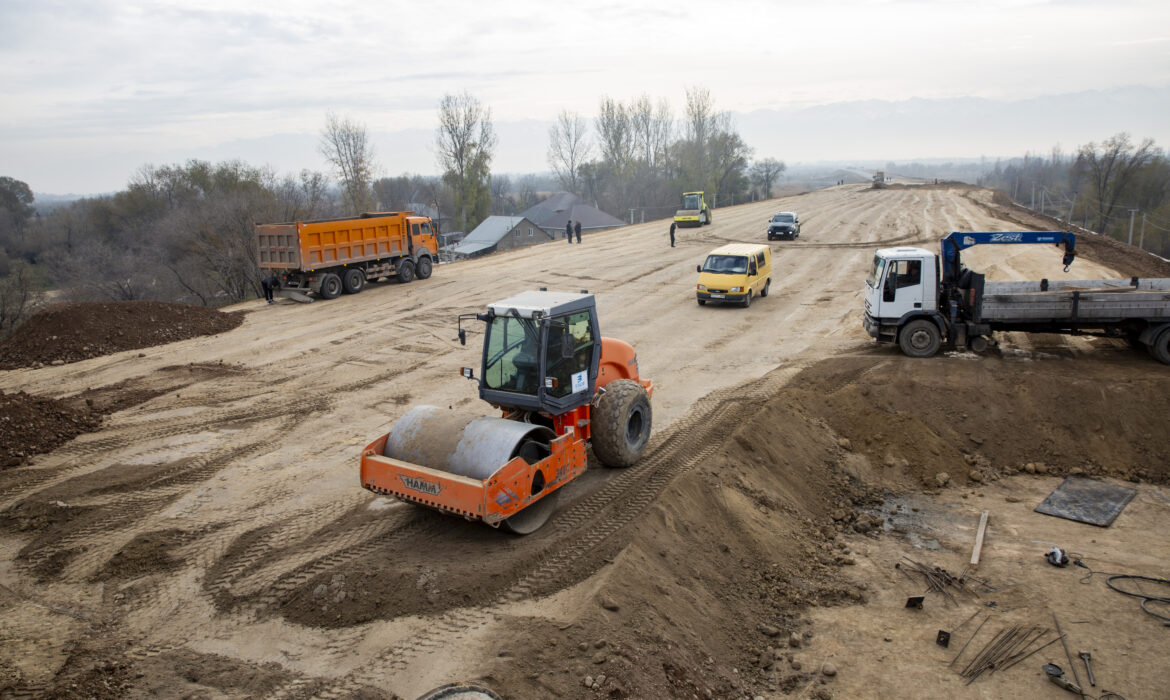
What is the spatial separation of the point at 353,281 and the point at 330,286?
1.10 metres

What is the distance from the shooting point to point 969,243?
47.0ft

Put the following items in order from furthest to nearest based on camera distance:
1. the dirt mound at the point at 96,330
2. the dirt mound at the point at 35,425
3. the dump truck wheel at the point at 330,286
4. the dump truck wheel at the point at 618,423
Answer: the dump truck wheel at the point at 330,286, the dirt mound at the point at 96,330, the dirt mound at the point at 35,425, the dump truck wheel at the point at 618,423

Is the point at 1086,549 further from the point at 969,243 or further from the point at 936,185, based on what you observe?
the point at 936,185

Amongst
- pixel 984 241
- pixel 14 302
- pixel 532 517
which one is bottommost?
pixel 532 517

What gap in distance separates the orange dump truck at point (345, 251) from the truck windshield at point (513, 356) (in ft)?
53.4

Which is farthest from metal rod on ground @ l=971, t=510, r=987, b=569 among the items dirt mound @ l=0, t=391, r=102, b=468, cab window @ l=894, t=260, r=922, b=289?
dirt mound @ l=0, t=391, r=102, b=468

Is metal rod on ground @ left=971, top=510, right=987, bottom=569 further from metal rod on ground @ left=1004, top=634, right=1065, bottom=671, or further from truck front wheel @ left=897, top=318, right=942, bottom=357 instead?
truck front wheel @ left=897, top=318, right=942, bottom=357

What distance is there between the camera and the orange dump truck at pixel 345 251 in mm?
22766

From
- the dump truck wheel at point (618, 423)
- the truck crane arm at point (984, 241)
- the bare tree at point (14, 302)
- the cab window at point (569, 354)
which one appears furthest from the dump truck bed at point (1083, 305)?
the bare tree at point (14, 302)

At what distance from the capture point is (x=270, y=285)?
2348cm

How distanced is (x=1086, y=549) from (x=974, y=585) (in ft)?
6.56

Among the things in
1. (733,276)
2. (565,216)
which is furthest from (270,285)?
(565,216)

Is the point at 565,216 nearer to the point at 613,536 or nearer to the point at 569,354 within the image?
the point at 569,354

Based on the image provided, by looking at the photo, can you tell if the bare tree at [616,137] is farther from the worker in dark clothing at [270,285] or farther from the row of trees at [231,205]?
the worker in dark clothing at [270,285]
